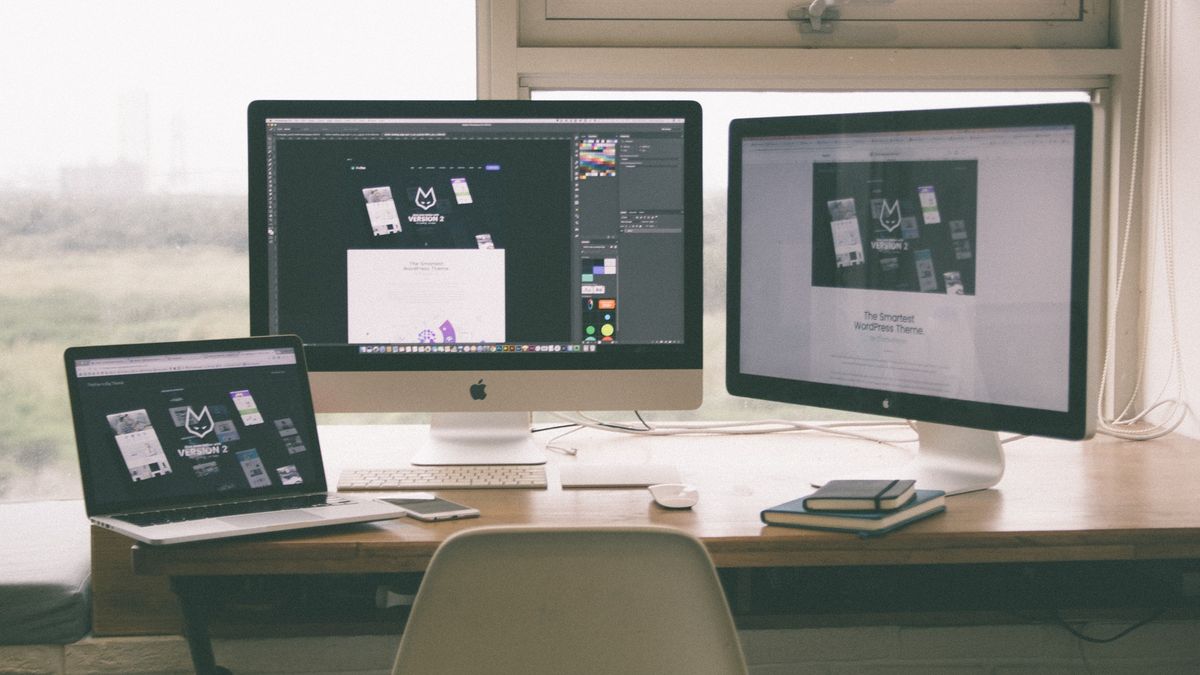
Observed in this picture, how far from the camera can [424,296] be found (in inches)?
65.2

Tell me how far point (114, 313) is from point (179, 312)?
115 millimetres

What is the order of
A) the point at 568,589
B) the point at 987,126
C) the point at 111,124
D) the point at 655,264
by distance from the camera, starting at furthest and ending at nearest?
the point at 111,124 < the point at 655,264 < the point at 987,126 < the point at 568,589

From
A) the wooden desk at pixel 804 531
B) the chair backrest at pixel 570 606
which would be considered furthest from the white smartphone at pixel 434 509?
the chair backrest at pixel 570 606

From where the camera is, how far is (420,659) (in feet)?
3.22

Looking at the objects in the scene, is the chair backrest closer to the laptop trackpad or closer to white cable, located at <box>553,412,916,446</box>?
the laptop trackpad

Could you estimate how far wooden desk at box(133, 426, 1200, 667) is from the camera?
125 centimetres

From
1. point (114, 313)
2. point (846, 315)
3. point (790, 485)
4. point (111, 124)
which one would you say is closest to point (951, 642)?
point (790, 485)

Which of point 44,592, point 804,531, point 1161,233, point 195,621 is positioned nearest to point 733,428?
point 804,531

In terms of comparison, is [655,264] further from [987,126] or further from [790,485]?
[987,126]

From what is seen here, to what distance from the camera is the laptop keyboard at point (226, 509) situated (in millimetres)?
1314

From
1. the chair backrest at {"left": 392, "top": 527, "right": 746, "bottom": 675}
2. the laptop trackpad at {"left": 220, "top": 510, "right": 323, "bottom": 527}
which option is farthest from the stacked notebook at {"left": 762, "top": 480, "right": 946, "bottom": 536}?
the laptop trackpad at {"left": 220, "top": 510, "right": 323, "bottom": 527}

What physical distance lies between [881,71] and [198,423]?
4.44 ft

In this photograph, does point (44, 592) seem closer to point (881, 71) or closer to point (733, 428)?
point (733, 428)

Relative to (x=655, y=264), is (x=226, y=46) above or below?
above
